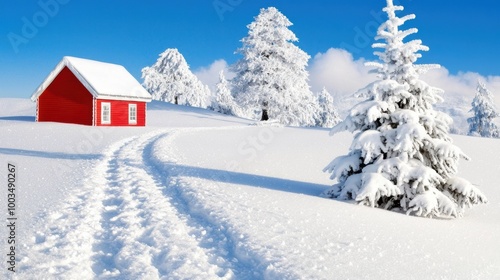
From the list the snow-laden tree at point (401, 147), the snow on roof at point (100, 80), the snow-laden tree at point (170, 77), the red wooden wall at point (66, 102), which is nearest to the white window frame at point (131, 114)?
the snow on roof at point (100, 80)

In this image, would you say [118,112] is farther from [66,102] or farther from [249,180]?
[249,180]

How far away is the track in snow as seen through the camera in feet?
17.9

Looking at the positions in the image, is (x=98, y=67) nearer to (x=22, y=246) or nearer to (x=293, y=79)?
(x=293, y=79)

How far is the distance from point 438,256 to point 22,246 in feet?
22.4

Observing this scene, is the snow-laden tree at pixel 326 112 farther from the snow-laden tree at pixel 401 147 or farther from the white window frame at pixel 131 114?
the snow-laden tree at pixel 401 147

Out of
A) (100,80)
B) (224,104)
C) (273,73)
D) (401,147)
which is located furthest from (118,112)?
(401,147)

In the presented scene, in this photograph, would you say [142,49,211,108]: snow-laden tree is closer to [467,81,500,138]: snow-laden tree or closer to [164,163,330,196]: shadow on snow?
[467,81,500,138]: snow-laden tree

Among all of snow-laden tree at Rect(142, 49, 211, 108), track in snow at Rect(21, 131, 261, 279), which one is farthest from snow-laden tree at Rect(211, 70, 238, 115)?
track in snow at Rect(21, 131, 261, 279)

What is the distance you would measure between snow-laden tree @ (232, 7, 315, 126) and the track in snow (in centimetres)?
2928

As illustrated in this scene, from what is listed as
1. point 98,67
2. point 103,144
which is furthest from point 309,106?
point 103,144

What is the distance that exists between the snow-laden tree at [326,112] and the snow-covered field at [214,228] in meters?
52.9

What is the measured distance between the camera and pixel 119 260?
5.73 metres

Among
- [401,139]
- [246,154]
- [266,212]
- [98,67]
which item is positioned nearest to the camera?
[266,212]

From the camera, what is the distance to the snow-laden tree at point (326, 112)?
222 feet
